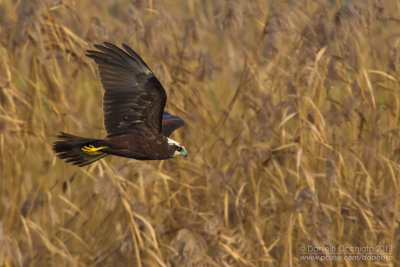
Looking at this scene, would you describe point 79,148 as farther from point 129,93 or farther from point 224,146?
point 224,146

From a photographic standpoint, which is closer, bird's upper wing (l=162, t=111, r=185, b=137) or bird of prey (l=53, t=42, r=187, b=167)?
bird of prey (l=53, t=42, r=187, b=167)

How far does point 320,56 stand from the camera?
4664mm

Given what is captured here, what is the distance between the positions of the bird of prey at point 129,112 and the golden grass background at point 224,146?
1.06 feet

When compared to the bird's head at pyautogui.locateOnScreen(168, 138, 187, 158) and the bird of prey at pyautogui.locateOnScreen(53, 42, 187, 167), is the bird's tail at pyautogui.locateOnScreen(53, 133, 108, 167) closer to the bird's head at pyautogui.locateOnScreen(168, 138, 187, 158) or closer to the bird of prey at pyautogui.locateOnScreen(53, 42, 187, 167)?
the bird of prey at pyautogui.locateOnScreen(53, 42, 187, 167)

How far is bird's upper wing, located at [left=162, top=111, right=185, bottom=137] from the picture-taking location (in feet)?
14.7

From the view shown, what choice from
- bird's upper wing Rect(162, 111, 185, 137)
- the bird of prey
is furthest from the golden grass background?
the bird of prey

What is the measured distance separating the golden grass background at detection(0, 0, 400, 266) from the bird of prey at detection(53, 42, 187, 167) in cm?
32

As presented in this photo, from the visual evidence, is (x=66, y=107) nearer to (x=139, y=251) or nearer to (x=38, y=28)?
(x=38, y=28)

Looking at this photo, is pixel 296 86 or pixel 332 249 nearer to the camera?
pixel 332 249


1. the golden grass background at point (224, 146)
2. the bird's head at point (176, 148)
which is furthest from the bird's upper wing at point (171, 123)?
the bird's head at point (176, 148)

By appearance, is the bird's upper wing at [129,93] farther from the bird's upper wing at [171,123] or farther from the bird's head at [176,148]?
the bird's upper wing at [171,123]

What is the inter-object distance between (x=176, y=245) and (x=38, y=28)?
139 centimetres

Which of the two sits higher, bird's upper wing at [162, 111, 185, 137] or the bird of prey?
the bird of prey

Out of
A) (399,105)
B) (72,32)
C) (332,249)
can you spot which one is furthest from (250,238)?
(72,32)
